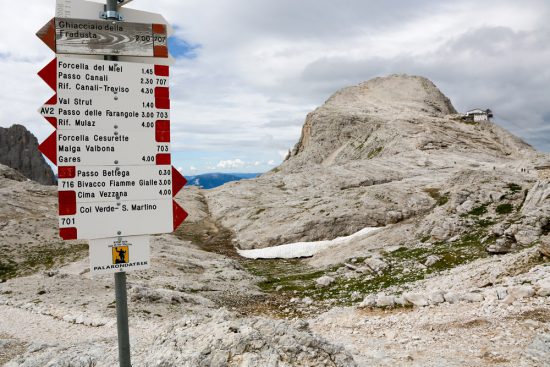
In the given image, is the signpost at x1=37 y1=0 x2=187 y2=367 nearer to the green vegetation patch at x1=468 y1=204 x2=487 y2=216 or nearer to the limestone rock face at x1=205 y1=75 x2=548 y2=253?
the limestone rock face at x1=205 y1=75 x2=548 y2=253

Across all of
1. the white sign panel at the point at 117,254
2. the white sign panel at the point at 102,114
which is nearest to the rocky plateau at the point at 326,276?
the white sign panel at the point at 117,254

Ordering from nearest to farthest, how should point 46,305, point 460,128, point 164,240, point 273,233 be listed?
point 46,305
point 164,240
point 273,233
point 460,128

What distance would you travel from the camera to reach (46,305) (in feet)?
87.1

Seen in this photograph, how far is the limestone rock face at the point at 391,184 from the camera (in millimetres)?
49156

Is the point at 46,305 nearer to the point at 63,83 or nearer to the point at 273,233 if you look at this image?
the point at 63,83

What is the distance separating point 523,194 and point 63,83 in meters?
54.0

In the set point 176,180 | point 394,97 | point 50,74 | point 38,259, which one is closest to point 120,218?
point 176,180

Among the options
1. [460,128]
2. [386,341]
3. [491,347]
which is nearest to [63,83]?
[386,341]

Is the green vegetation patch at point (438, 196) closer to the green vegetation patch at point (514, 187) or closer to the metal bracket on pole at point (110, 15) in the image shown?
the green vegetation patch at point (514, 187)

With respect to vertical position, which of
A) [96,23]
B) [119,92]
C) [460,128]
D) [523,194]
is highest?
[460,128]

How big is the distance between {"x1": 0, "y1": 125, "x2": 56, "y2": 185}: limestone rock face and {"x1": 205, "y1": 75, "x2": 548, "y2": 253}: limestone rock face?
92.9m

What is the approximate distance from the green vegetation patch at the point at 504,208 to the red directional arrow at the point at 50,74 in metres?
50.3

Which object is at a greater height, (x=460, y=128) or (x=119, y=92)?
(x=460, y=128)

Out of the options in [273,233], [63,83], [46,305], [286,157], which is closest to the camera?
[63,83]
